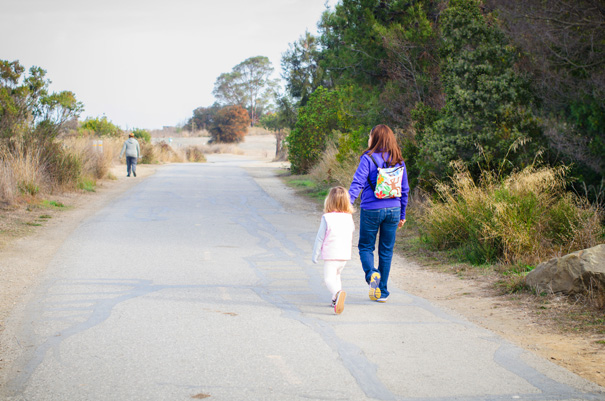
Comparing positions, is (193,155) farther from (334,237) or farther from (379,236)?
(334,237)

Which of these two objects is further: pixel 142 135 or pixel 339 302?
pixel 142 135

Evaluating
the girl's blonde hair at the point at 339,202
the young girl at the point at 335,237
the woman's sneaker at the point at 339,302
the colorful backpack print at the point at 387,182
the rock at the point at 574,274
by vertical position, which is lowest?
the woman's sneaker at the point at 339,302

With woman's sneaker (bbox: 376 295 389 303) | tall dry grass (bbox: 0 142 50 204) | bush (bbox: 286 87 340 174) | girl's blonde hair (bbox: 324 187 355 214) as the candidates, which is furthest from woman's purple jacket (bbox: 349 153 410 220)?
bush (bbox: 286 87 340 174)

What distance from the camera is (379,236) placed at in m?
6.58

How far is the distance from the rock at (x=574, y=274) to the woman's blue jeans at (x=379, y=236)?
1.68 m

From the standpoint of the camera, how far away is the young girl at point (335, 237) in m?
6.08

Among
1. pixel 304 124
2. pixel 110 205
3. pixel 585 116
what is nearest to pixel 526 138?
pixel 585 116

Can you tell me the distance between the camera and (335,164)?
20594 mm

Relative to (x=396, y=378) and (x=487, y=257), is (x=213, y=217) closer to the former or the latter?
(x=487, y=257)

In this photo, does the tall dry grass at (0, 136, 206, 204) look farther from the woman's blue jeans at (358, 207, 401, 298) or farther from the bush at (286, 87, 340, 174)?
the woman's blue jeans at (358, 207, 401, 298)

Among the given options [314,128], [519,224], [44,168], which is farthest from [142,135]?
[519,224]

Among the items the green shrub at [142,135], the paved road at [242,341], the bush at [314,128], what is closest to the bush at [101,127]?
the green shrub at [142,135]

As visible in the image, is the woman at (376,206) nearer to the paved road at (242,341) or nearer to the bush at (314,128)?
the paved road at (242,341)

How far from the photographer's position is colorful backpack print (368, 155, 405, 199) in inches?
255
